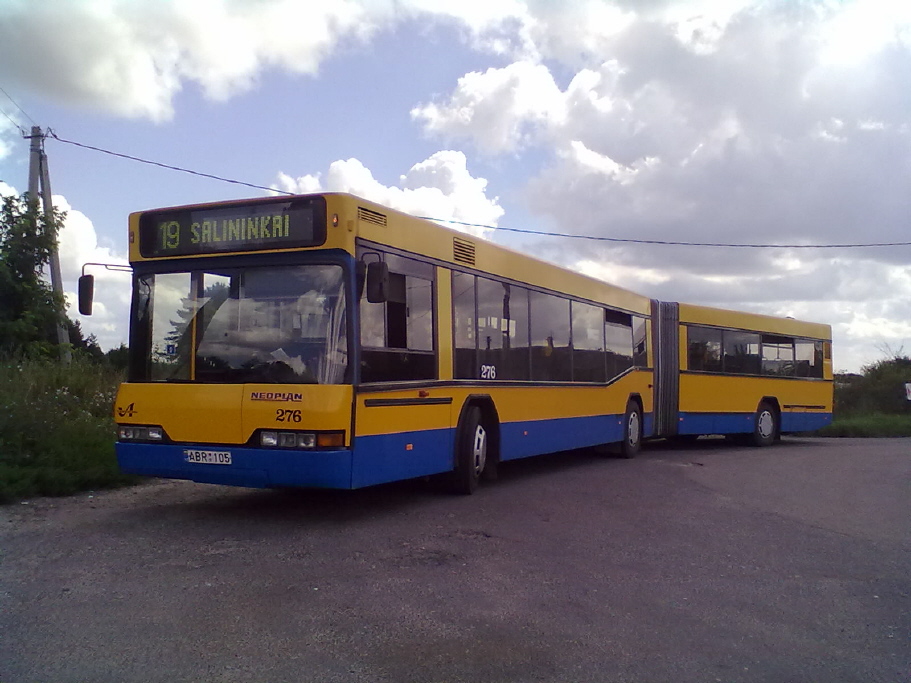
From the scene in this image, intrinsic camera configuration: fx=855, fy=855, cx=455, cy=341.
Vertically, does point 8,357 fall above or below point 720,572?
above

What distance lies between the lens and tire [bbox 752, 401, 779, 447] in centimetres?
1991

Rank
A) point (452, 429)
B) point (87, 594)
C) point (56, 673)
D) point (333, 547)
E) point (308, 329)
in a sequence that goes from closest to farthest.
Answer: point (56, 673)
point (87, 594)
point (333, 547)
point (308, 329)
point (452, 429)

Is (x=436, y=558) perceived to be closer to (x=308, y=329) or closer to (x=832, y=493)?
(x=308, y=329)

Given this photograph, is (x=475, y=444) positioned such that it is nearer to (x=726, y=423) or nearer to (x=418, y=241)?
(x=418, y=241)

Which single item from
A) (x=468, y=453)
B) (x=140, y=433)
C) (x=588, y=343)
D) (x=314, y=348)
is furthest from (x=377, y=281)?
(x=588, y=343)

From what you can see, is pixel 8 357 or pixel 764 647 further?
pixel 8 357

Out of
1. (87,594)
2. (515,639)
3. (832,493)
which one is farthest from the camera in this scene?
(832,493)

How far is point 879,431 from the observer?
28344 millimetres

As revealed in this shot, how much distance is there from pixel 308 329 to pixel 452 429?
2463 millimetres

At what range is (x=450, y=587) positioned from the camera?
235 inches

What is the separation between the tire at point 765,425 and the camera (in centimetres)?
1991

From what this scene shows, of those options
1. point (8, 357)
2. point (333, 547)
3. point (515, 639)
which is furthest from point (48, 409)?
point (515, 639)

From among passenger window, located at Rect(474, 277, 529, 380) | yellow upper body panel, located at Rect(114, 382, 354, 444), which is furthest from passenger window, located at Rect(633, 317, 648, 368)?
yellow upper body panel, located at Rect(114, 382, 354, 444)

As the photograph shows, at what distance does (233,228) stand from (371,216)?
1.35 m
